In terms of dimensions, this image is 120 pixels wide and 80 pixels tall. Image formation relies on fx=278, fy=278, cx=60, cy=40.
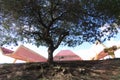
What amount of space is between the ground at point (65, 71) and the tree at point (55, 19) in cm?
91

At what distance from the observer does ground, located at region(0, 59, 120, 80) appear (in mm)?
10602

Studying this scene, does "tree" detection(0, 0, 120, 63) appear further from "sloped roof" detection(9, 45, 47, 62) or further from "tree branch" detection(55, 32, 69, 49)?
"sloped roof" detection(9, 45, 47, 62)

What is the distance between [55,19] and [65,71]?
226 cm

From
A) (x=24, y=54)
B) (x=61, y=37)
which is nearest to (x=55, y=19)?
(x=61, y=37)

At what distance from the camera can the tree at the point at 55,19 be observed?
10695 millimetres

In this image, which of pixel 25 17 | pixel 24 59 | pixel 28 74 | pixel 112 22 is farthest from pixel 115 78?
pixel 24 59

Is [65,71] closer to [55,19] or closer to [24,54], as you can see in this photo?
[55,19]

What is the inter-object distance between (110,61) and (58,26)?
2901mm

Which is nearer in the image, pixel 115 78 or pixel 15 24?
pixel 115 78

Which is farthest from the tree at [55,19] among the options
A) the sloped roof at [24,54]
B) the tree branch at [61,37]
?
the sloped roof at [24,54]

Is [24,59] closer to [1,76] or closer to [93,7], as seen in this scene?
[1,76]

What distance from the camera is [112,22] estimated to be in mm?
11445

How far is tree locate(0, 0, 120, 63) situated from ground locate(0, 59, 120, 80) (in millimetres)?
913

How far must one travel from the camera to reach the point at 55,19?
1169cm
